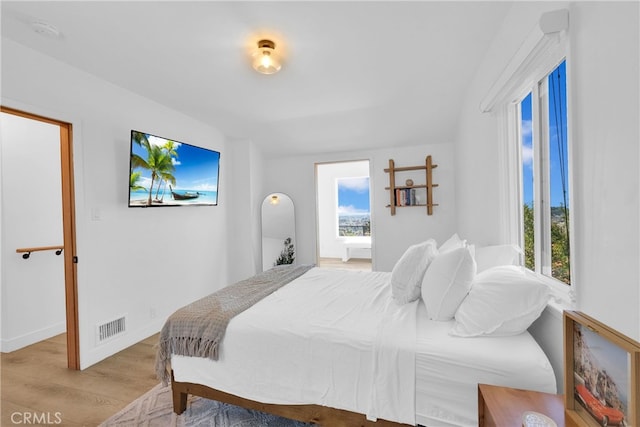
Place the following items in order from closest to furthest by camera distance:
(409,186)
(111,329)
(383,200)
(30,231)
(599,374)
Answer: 1. (599,374)
2. (111,329)
3. (30,231)
4. (409,186)
5. (383,200)

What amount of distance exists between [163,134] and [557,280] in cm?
364

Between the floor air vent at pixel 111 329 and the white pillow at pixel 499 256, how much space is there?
3134 mm

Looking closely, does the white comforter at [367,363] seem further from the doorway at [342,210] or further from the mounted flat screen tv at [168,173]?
the doorway at [342,210]

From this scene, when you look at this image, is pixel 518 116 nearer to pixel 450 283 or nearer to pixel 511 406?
pixel 450 283

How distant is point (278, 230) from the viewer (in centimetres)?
461

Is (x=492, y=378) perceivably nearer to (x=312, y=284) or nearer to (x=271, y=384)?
(x=271, y=384)

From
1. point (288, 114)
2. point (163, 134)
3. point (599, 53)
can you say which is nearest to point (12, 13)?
point (163, 134)

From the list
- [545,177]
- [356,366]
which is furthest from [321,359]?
[545,177]

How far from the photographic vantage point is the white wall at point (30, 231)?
9.11 feet

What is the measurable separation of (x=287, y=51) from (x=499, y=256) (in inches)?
83.8

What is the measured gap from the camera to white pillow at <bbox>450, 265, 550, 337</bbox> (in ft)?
4.28

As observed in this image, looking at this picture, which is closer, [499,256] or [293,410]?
[293,410]

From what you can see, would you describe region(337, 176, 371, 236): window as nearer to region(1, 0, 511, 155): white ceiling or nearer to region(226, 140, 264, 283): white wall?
region(226, 140, 264, 283): white wall

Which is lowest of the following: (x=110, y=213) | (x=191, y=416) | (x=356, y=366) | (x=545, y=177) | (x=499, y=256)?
(x=191, y=416)
